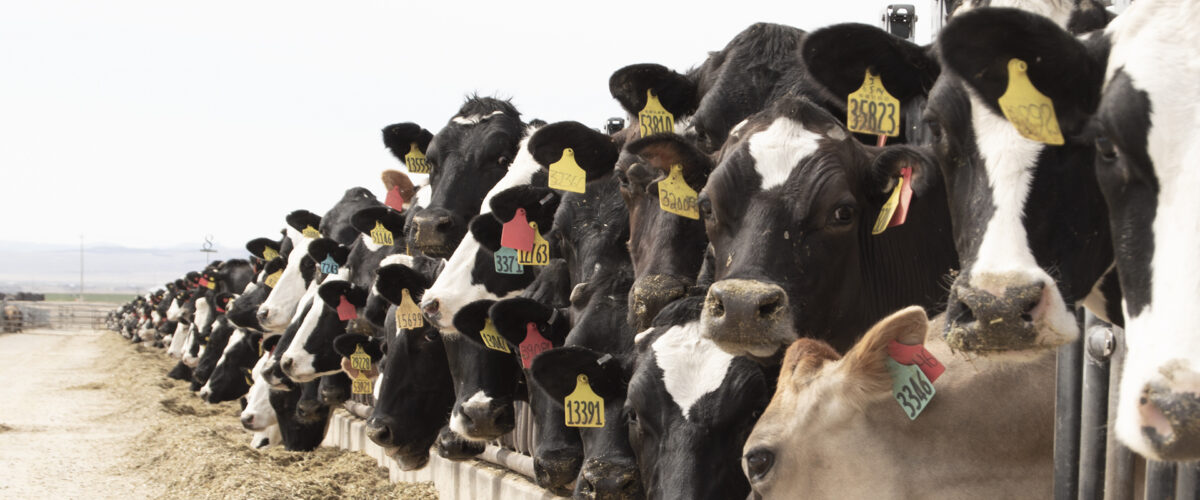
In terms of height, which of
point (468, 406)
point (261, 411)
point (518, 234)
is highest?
point (518, 234)

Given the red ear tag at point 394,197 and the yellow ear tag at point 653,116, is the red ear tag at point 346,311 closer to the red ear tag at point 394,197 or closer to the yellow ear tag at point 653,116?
the red ear tag at point 394,197

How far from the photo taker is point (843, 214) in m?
3.66

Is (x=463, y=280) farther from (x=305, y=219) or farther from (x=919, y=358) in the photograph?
(x=305, y=219)

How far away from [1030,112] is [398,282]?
16.5 ft

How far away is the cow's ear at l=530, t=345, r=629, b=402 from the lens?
461cm

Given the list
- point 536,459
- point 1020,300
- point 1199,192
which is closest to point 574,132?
point 536,459

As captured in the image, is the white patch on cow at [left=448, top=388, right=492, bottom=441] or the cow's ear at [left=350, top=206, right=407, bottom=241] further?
the cow's ear at [left=350, top=206, right=407, bottom=241]

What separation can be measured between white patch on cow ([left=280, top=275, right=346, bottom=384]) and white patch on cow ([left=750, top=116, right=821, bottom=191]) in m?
6.35

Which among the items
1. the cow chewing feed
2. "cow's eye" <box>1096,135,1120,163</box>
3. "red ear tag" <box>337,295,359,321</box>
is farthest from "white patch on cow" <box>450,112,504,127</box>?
"cow's eye" <box>1096,135,1120,163</box>

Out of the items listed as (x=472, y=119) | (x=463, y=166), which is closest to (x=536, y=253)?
(x=463, y=166)

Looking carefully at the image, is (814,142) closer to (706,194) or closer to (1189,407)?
(706,194)

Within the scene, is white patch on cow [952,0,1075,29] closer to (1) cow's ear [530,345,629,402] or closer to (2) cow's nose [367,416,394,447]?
(1) cow's ear [530,345,629,402]

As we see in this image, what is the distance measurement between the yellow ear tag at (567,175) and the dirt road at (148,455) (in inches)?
161

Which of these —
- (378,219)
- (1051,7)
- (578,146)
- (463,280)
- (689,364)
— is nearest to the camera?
(1051,7)
